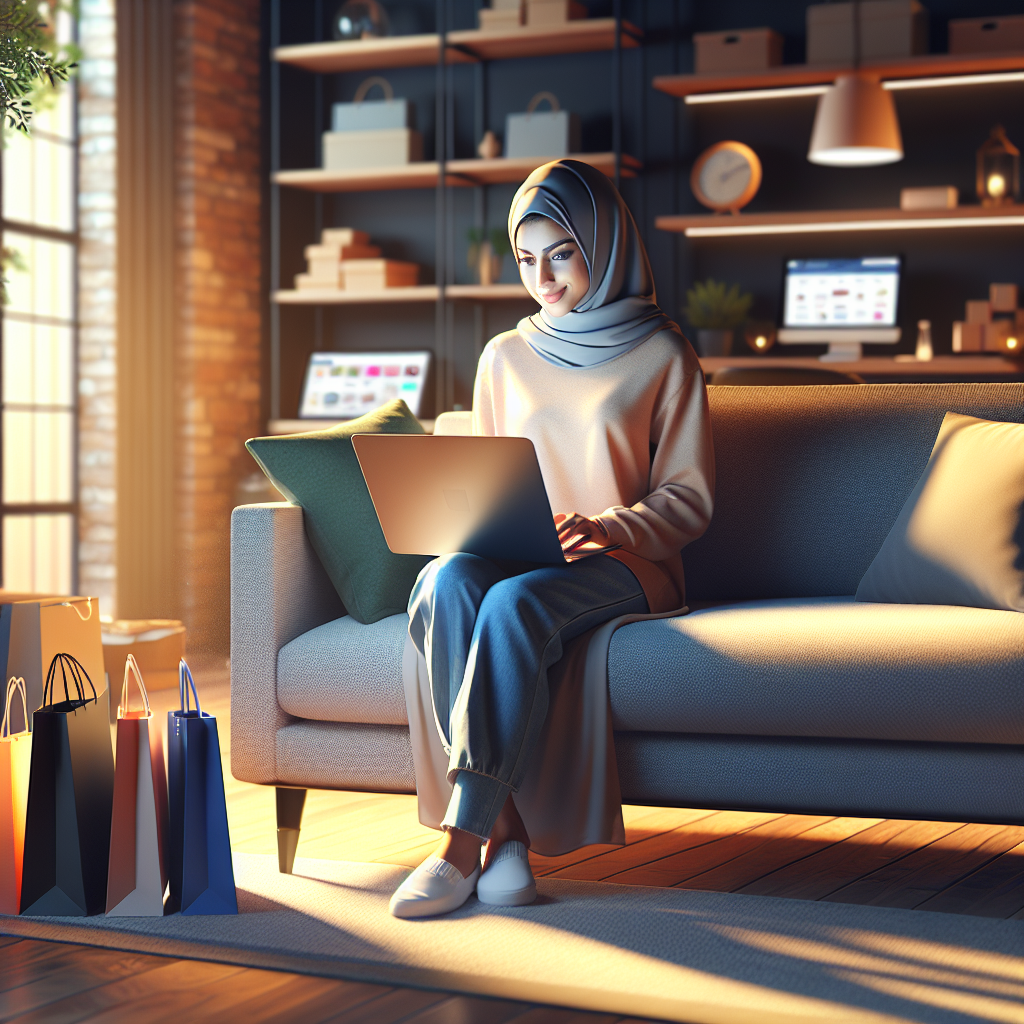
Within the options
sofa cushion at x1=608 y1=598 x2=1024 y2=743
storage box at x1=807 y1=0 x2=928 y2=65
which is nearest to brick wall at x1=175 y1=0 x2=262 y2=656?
storage box at x1=807 y1=0 x2=928 y2=65

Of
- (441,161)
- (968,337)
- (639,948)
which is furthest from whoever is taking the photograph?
(441,161)

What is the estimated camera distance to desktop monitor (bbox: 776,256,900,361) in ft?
16.6

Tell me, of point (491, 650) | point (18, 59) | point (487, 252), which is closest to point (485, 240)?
point (487, 252)

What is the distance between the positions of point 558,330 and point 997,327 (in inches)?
114

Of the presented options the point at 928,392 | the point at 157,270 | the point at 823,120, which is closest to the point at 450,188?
the point at 157,270

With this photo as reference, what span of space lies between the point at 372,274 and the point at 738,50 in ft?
5.38

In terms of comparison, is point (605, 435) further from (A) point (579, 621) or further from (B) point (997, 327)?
(B) point (997, 327)

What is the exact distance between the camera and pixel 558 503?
7.98 ft

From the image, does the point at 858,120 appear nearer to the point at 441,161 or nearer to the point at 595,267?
the point at 441,161

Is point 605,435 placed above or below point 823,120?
below

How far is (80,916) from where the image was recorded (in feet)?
6.76

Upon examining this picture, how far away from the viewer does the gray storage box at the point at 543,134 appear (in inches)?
210

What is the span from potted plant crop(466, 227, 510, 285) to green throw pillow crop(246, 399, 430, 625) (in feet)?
10.2

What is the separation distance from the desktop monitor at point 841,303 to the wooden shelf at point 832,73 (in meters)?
0.65
